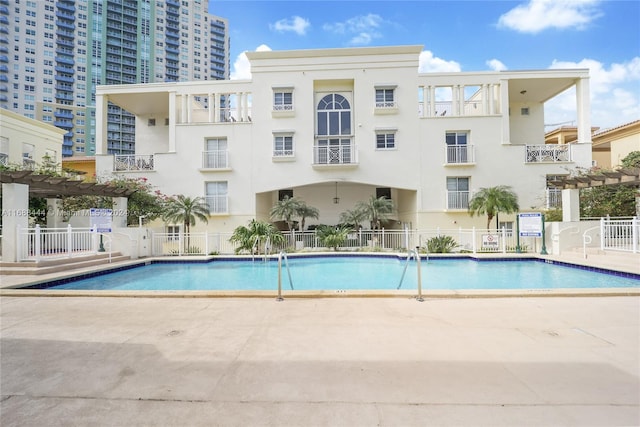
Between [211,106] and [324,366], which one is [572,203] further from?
[211,106]

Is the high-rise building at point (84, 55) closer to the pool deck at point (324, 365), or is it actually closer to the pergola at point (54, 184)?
the pergola at point (54, 184)

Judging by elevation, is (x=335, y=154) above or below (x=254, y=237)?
above

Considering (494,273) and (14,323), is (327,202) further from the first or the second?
(14,323)

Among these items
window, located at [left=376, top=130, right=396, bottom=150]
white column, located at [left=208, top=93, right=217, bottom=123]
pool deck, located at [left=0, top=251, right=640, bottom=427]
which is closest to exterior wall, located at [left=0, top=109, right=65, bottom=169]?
white column, located at [left=208, top=93, right=217, bottom=123]

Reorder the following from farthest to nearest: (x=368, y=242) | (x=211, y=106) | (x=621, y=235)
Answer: (x=211, y=106) < (x=368, y=242) < (x=621, y=235)

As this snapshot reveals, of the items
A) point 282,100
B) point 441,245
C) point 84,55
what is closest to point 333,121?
point 282,100

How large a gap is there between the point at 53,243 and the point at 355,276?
32.6 feet

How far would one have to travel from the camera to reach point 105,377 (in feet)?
9.23

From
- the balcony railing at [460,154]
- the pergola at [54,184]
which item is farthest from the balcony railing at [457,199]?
the pergola at [54,184]

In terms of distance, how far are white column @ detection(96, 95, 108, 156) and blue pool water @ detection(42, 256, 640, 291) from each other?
10386 mm

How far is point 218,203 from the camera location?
61.0 feet

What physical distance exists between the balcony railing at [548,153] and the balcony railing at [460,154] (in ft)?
10.3

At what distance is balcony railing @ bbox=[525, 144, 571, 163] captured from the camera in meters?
17.9

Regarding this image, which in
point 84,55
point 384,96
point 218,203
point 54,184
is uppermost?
point 84,55
